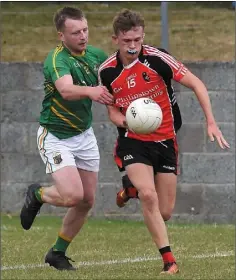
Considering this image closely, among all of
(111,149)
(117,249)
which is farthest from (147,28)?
(117,249)

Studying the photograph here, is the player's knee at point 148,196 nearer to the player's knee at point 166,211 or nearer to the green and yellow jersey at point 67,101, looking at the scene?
the player's knee at point 166,211

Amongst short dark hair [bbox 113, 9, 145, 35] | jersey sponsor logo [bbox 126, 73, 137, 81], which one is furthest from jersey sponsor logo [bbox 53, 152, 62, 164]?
short dark hair [bbox 113, 9, 145, 35]

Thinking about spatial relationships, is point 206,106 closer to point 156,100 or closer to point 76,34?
point 156,100

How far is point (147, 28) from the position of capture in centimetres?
1295

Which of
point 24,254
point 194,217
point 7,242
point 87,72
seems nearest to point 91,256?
point 24,254

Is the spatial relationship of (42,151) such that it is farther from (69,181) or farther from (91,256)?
(91,256)

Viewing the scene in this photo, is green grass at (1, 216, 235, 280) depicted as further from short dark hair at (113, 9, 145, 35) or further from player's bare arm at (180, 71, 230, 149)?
short dark hair at (113, 9, 145, 35)

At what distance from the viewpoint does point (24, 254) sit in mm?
9875

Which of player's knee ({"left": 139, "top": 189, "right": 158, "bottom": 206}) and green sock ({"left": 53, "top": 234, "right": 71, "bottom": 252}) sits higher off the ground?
player's knee ({"left": 139, "top": 189, "right": 158, "bottom": 206})

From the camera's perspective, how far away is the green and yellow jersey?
858 cm

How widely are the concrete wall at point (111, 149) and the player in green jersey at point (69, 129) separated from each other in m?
3.61

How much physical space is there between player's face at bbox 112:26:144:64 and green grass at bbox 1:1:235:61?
448cm

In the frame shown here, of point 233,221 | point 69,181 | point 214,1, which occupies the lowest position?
point 233,221

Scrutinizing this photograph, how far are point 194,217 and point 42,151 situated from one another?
13.2 feet
